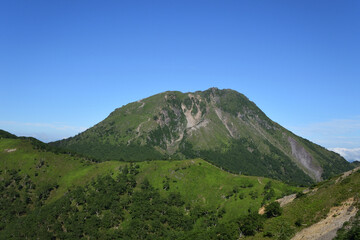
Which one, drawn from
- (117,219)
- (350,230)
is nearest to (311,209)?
(350,230)

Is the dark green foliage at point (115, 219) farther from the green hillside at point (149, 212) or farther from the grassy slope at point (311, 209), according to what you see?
A: the grassy slope at point (311, 209)

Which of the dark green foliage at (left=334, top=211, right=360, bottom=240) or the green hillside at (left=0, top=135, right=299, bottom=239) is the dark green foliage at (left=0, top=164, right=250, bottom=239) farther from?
the dark green foliage at (left=334, top=211, right=360, bottom=240)

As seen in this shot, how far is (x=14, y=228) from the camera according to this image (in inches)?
7293

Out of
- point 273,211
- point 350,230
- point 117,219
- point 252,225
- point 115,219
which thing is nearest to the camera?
point 350,230

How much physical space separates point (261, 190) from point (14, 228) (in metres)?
176

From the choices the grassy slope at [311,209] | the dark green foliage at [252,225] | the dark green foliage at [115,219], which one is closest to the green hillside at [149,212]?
the dark green foliage at [115,219]

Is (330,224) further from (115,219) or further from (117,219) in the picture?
(115,219)

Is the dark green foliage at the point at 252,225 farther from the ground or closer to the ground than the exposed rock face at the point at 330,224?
closer to the ground

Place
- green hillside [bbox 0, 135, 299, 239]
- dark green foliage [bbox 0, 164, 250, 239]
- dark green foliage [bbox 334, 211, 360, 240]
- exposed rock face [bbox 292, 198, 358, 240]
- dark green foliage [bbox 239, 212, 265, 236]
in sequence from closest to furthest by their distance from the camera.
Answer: dark green foliage [bbox 334, 211, 360, 240]
exposed rock face [bbox 292, 198, 358, 240]
dark green foliage [bbox 239, 212, 265, 236]
green hillside [bbox 0, 135, 299, 239]
dark green foliage [bbox 0, 164, 250, 239]

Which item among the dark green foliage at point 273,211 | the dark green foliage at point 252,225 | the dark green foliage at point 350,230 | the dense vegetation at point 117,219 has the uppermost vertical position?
the dark green foliage at point 350,230

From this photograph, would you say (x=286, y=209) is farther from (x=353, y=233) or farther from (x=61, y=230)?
(x=61, y=230)

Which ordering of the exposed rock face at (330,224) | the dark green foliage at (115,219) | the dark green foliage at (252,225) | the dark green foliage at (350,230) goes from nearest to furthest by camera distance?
1. the dark green foliage at (350,230)
2. the exposed rock face at (330,224)
3. the dark green foliage at (252,225)
4. the dark green foliage at (115,219)

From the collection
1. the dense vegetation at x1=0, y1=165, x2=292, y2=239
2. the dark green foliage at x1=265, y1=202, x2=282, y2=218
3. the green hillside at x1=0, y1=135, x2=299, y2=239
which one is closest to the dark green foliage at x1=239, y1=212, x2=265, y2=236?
the dark green foliage at x1=265, y1=202, x2=282, y2=218

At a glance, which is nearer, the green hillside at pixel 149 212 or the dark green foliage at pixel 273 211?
the dark green foliage at pixel 273 211
